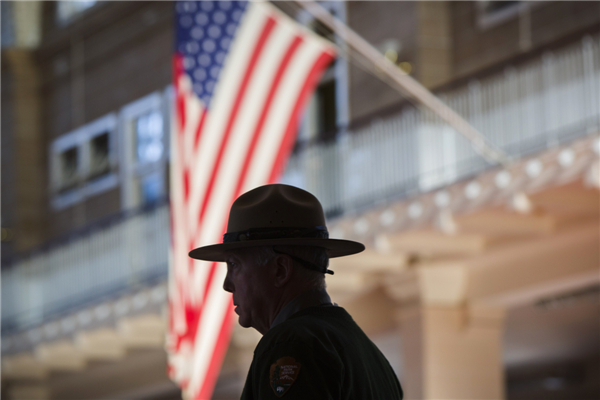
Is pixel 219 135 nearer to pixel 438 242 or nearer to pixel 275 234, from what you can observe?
pixel 438 242

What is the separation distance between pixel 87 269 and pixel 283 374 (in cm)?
1575

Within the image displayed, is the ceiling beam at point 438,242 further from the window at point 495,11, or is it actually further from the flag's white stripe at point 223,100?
the window at point 495,11

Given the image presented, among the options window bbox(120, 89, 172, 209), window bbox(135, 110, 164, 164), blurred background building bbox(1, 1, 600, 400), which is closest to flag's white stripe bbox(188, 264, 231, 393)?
blurred background building bbox(1, 1, 600, 400)

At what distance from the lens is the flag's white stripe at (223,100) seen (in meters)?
9.48

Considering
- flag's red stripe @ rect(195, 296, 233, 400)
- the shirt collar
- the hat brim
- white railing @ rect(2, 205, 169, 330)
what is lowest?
the shirt collar

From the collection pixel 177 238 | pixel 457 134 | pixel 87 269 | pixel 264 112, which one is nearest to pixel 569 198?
pixel 457 134

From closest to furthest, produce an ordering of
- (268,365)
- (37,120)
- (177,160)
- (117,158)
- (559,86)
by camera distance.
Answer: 1. (268,365)
2. (177,160)
3. (559,86)
4. (117,158)
5. (37,120)

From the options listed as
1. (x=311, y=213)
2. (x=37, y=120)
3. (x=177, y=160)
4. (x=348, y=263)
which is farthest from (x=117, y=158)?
(x=311, y=213)

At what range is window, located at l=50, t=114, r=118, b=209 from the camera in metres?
20.5

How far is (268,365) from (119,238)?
15.1 meters

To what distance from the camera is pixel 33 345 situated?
57.5ft

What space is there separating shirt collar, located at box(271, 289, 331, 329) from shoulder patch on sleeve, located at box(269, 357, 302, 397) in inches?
11.4

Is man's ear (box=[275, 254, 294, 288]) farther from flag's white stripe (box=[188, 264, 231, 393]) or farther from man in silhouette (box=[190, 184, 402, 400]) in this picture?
flag's white stripe (box=[188, 264, 231, 393])

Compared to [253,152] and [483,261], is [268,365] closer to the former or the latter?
[253,152]
